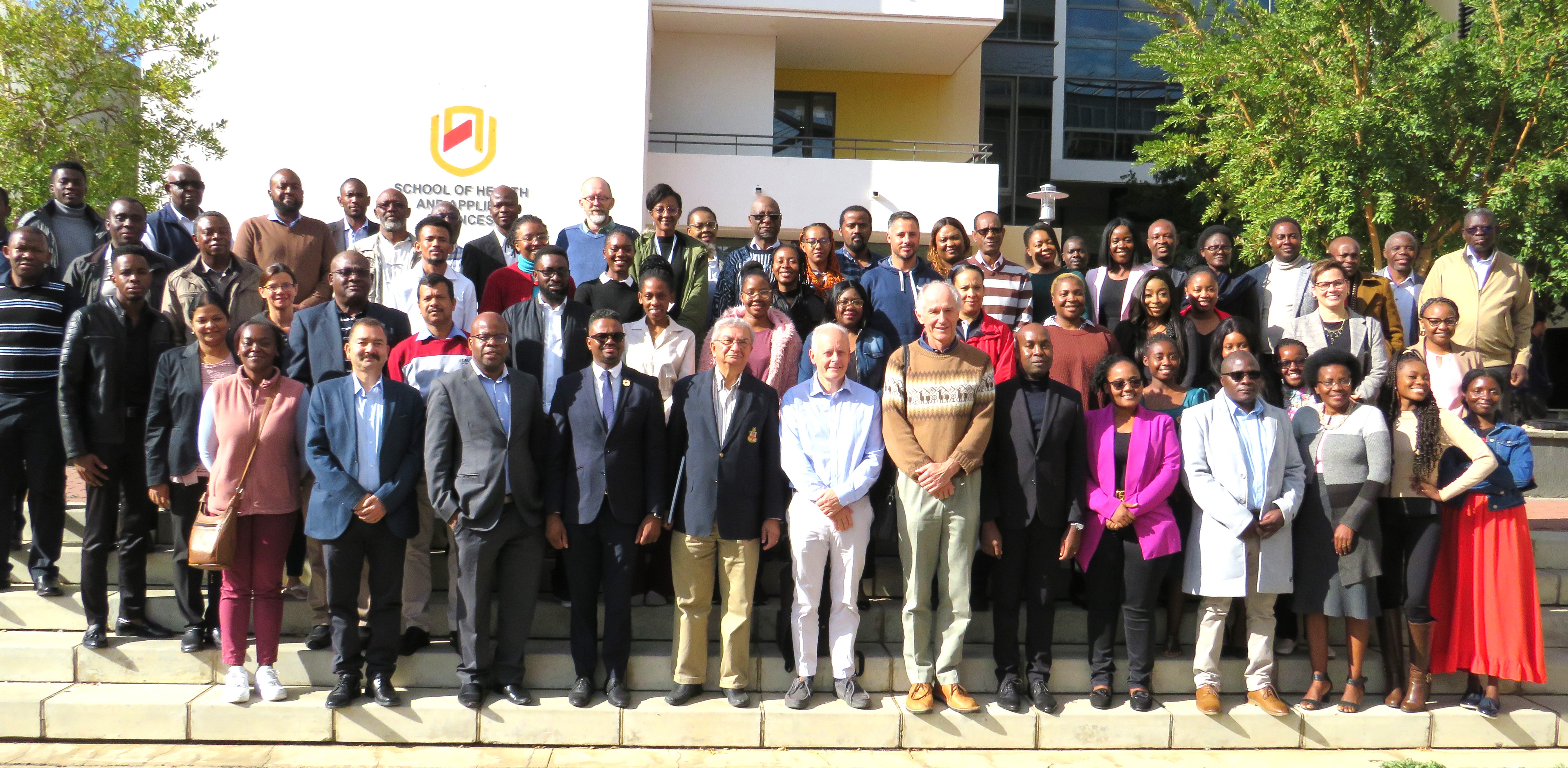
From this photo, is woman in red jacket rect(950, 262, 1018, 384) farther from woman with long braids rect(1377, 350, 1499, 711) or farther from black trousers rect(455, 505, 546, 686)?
black trousers rect(455, 505, 546, 686)

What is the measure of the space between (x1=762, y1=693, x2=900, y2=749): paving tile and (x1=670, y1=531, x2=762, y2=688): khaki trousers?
277 millimetres

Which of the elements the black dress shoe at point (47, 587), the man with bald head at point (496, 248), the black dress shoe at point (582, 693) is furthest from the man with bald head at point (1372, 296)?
the black dress shoe at point (47, 587)

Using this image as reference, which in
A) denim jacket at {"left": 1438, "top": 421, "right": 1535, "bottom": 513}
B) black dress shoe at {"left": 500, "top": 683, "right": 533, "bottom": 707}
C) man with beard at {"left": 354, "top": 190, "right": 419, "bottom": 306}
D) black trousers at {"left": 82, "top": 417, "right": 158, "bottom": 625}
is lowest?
black dress shoe at {"left": 500, "top": 683, "right": 533, "bottom": 707}

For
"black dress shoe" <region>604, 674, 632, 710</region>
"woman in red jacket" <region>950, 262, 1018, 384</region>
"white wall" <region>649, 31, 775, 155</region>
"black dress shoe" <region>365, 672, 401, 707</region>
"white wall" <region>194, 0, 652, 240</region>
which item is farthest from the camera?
"white wall" <region>649, 31, 775, 155</region>

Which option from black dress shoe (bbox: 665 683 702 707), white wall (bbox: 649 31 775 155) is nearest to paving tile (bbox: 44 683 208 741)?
black dress shoe (bbox: 665 683 702 707)

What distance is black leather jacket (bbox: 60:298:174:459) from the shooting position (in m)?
5.05

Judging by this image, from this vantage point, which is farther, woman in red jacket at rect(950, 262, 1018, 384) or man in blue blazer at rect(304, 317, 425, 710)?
woman in red jacket at rect(950, 262, 1018, 384)

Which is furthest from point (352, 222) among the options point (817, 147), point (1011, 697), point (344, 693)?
point (817, 147)

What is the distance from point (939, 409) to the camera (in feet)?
16.4

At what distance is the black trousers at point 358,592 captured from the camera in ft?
15.6

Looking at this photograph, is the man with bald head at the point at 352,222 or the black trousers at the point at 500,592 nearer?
the black trousers at the point at 500,592

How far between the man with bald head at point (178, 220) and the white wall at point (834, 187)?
8380 mm

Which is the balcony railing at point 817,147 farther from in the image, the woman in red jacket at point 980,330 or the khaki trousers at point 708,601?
the khaki trousers at point 708,601

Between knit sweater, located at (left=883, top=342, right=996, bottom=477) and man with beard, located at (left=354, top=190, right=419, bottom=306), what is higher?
man with beard, located at (left=354, top=190, right=419, bottom=306)
